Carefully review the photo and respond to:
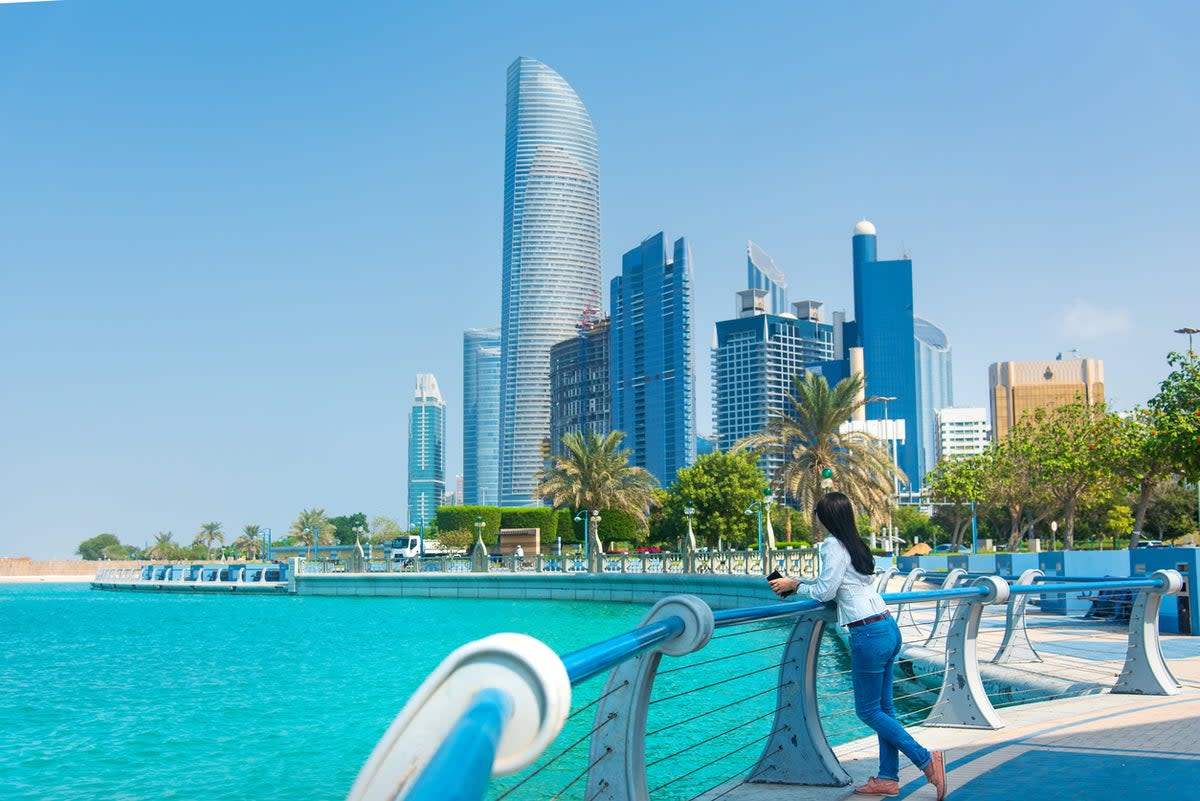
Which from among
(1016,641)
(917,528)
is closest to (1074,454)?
(1016,641)

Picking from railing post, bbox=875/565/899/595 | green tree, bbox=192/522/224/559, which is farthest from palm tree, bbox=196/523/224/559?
railing post, bbox=875/565/899/595

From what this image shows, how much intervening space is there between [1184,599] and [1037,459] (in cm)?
3688

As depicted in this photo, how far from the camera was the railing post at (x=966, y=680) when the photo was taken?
25.7 ft

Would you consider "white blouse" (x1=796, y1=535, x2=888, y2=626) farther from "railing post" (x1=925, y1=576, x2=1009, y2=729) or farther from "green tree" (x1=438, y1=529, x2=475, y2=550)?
"green tree" (x1=438, y1=529, x2=475, y2=550)

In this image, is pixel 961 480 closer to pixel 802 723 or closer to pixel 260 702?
pixel 260 702

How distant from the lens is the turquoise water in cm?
1490

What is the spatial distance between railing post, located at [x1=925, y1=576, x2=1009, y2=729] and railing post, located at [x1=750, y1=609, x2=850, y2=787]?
2.39 m

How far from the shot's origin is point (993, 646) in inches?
624

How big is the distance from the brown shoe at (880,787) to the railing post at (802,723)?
157 mm

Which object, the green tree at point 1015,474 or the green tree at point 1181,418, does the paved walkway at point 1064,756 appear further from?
the green tree at point 1015,474

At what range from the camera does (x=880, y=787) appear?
5602 mm

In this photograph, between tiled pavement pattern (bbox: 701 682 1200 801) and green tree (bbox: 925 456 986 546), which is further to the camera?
green tree (bbox: 925 456 986 546)

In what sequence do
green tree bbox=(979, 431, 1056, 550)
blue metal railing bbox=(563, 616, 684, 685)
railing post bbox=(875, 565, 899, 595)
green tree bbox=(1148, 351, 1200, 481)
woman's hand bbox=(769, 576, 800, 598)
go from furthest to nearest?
1. green tree bbox=(979, 431, 1056, 550)
2. green tree bbox=(1148, 351, 1200, 481)
3. railing post bbox=(875, 565, 899, 595)
4. woman's hand bbox=(769, 576, 800, 598)
5. blue metal railing bbox=(563, 616, 684, 685)

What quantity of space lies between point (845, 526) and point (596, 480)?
57.2m
